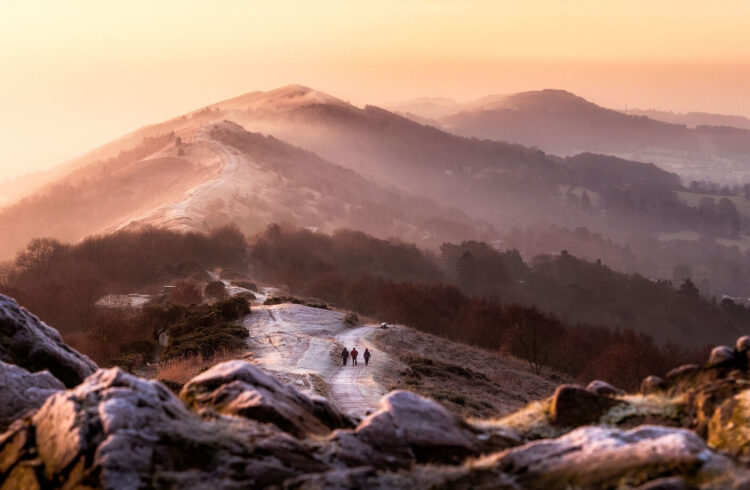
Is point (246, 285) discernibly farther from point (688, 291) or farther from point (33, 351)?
Answer: point (688, 291)

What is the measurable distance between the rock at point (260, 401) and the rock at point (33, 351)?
4.53m

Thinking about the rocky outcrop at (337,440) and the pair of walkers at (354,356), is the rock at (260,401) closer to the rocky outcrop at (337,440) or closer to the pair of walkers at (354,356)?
the rocky outcrop at (337,440)

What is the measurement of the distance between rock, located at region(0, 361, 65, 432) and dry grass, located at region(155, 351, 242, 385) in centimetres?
1988

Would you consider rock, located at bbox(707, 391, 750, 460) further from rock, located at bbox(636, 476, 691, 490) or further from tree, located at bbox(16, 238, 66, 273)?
tree, located at bbox(16, 238, 66, 273)

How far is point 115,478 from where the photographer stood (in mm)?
11312

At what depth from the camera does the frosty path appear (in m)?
35.1

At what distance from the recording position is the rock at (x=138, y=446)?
37.9 feet

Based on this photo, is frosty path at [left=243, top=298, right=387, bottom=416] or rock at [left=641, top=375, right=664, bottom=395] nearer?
rock at [left=641, top=375, right=664, bottom=395]

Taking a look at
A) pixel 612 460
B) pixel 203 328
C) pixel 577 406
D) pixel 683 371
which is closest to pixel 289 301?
pixel 203 328

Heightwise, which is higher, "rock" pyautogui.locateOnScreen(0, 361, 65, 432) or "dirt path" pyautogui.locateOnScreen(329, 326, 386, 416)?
"rock" pyautogui.locateOnScreen(0, 361, 65, 432)

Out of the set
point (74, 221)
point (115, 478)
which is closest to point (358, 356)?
point (115, 478)

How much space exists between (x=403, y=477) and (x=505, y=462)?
1665 mm

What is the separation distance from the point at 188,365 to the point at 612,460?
3318 centimetres

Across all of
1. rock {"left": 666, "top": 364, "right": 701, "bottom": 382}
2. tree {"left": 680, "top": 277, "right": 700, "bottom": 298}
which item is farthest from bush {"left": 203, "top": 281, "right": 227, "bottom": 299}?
tree {"left": 680, "top": 277, "right": 700, "bottom": 298}
